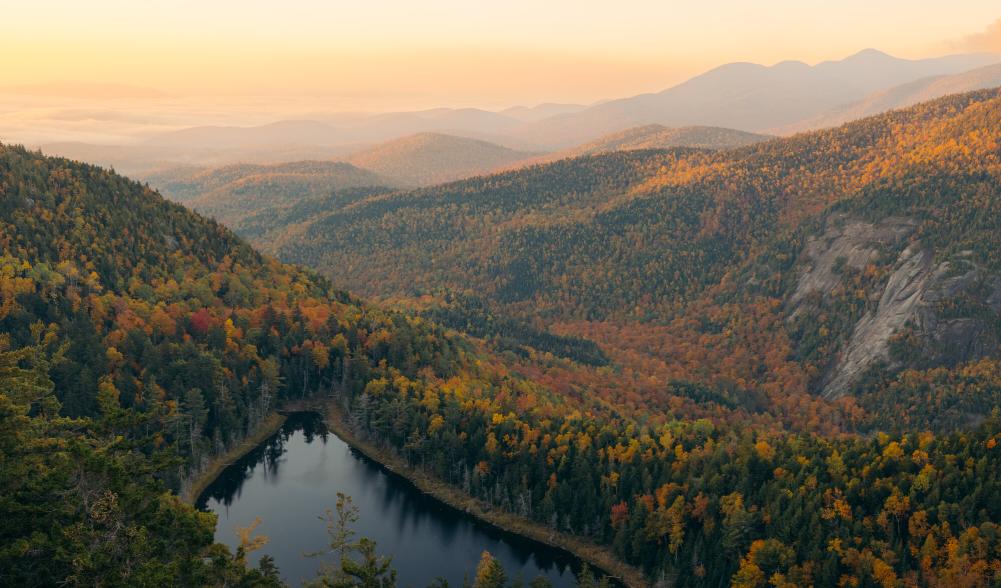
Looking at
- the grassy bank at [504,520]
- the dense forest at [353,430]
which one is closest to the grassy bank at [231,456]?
the dense forest at [353,430]

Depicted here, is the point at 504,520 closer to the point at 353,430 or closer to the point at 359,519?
the point at 359,519

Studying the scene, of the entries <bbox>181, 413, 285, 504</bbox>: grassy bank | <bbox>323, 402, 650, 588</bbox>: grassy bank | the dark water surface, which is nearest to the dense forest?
<bbox>323, 402, 650, 588</bbox>: grassy bank

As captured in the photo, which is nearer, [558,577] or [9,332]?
[558,577]

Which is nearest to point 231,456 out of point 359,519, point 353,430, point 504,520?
point 353,430

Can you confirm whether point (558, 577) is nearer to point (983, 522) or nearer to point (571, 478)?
point (571, 478)

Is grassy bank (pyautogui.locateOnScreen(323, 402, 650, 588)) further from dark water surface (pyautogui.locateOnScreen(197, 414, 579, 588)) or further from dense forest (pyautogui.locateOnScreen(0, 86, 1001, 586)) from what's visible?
dense forest (pyautogui.locateOnScreen(0, 86, 1001, 586))

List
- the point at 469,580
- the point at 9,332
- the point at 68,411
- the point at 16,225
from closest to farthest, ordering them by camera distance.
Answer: the point at 469,580, the point at 68,411, the point at 9,332, the point at 16,225

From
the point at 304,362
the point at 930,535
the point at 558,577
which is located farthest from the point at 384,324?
the point at 930,535

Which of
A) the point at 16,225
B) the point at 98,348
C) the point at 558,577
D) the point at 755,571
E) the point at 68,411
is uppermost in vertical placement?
the point at 16,225
